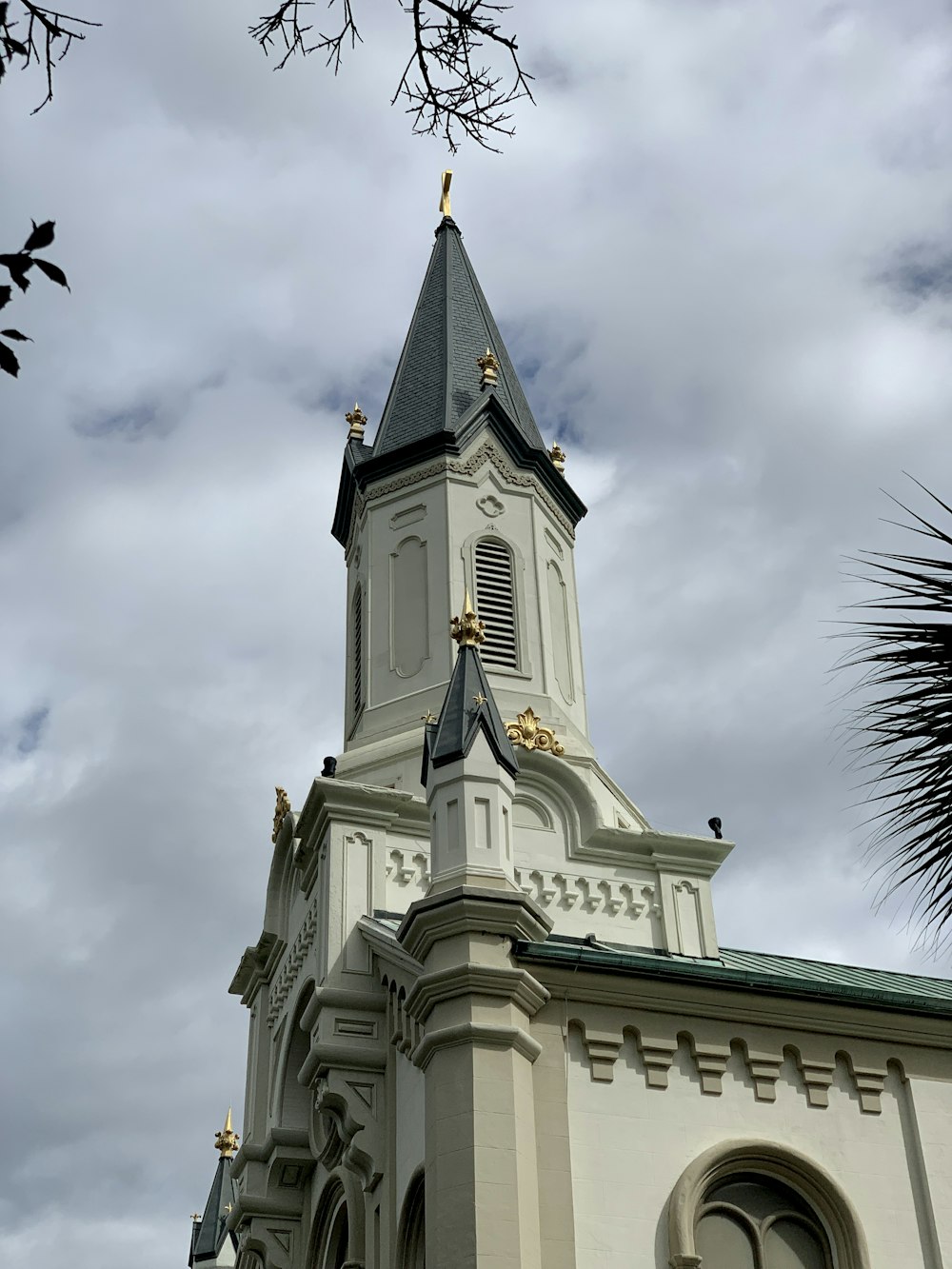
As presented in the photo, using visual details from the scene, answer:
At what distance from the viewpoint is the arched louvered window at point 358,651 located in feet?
A: 93.0

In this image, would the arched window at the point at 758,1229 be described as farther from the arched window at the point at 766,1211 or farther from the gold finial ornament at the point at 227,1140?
the gold finial ornament at the point at 227,1140

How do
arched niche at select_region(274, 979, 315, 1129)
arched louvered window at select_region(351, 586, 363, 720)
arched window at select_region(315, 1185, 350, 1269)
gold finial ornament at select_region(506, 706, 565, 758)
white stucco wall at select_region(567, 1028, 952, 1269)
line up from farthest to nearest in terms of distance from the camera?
arched louvered window at select_region(351, 586, 363, 720) → gold finial ornament at select_region(506, 706, 565, 758) → arched niche at select_region(274, 979, 315, 1129) → arched window at select_region(315, 1185, 350, 1269) → white stucco wall at select_region(567, 1028, 952, 1269)

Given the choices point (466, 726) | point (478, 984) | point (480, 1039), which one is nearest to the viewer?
point (480, 1039)

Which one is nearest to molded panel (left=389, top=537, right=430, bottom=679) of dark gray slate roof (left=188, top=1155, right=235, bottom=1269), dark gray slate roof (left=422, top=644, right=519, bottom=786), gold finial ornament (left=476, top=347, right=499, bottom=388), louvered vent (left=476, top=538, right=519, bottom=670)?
louvered vent (left=476, top=538, right=519, bottom=670)

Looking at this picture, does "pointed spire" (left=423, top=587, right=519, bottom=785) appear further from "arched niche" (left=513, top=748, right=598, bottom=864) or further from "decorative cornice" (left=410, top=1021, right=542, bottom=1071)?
"arched niche" (left=513, top=748, right=598, bottom=864)

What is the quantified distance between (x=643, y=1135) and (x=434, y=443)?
15.1 m

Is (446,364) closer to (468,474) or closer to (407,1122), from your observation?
(468,474)

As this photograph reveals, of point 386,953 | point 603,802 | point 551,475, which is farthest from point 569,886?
point 551,475

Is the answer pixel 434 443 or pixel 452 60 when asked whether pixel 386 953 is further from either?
pixel 452 60

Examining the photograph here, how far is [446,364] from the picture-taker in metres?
31.7

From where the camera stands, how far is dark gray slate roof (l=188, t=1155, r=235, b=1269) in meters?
33.3

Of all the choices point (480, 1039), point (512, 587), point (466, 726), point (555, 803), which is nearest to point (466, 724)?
point (466, 726)

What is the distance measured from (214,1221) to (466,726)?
18.3m

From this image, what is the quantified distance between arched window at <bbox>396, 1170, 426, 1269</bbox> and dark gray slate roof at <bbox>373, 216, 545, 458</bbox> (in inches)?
583
